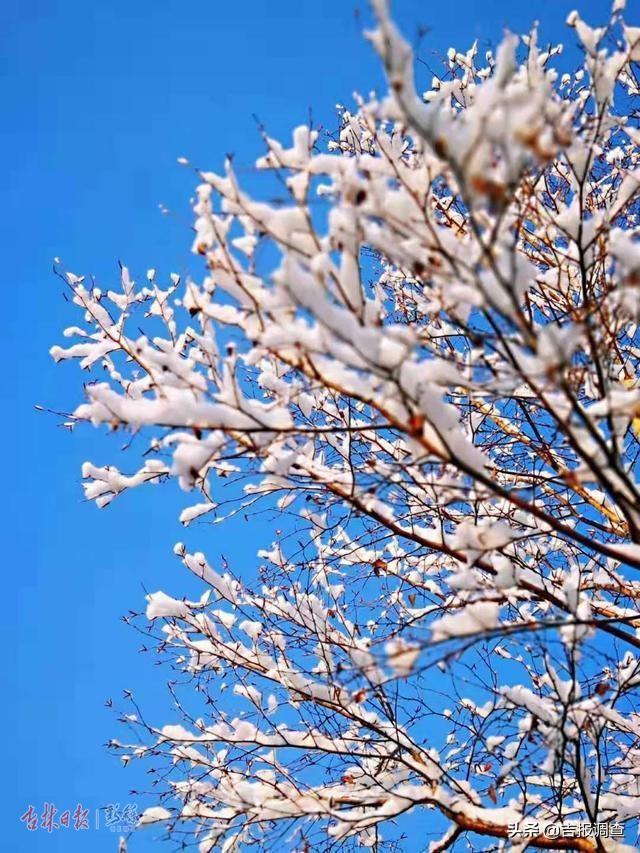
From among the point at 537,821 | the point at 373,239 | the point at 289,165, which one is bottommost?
the point at 537,821

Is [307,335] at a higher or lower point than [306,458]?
lower

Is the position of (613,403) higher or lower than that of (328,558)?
lower

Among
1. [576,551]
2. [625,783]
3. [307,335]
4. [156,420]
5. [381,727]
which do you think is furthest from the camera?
[576,551]

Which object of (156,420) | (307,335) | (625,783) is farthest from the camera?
(625,783)

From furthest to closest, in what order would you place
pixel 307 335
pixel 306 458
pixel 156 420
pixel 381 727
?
pixel 381 727
pixel 306 458
pixel 156 420
pixel 307 335

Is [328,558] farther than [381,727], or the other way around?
[328,558]

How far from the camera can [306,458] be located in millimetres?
2521

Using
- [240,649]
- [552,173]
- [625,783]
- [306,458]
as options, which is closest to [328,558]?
[240,649]

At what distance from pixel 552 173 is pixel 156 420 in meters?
3.53

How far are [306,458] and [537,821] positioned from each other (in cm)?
161

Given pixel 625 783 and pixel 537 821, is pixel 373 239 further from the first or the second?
pixel 625 783

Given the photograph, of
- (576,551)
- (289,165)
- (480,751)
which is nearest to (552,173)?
(576,551)

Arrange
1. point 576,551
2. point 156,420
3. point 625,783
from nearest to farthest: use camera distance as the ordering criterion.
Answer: point 156,420 → point 625,783 → point 576,551

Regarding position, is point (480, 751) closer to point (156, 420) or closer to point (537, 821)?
point (537, 821)
